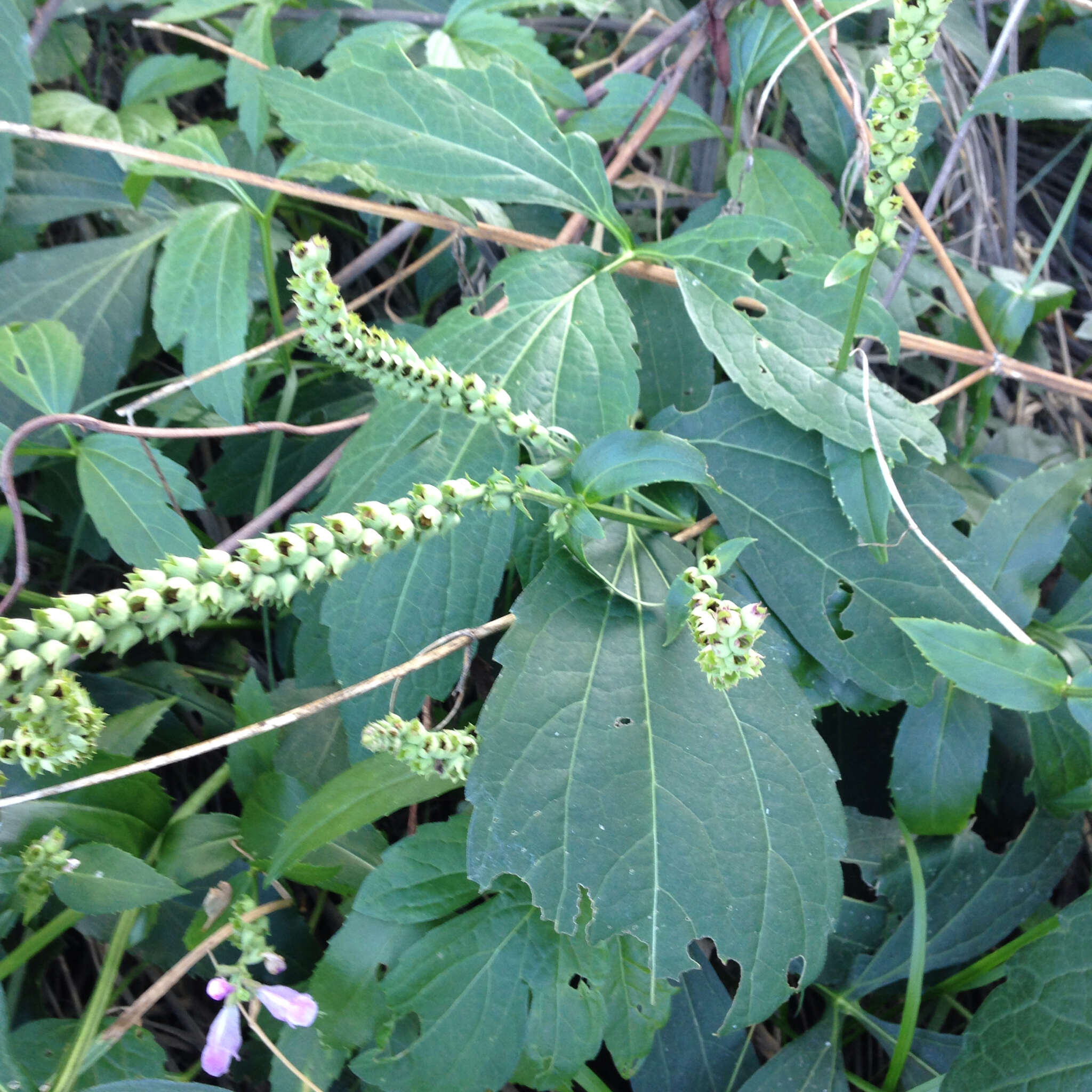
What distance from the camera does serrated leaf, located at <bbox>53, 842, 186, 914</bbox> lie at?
47.4 inches

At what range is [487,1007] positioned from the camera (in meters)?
1.20

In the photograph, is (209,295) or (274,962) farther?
(209,295)

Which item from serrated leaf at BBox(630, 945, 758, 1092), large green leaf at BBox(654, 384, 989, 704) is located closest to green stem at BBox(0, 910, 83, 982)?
serrated leaf at BBox(630, 945, 758, 1092)

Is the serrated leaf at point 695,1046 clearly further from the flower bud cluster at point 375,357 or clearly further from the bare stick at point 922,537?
the flower bud cluster at point 375,357

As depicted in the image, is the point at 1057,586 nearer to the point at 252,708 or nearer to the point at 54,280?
the point at 252,708

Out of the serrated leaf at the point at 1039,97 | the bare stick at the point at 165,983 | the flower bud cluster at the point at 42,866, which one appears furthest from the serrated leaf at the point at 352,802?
the serrated leaf at the point at 1039,97

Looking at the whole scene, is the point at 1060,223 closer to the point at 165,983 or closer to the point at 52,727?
the point at 52,727

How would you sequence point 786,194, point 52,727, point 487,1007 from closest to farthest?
point 52,727
point 487,1007
point 786,194

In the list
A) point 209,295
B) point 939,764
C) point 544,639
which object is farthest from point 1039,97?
point 209,295

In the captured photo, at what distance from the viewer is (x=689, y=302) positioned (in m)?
1.39

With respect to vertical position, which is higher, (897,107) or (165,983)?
(897,107)

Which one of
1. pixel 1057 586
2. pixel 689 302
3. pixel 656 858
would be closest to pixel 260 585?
pixel 656 858

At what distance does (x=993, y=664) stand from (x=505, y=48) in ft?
4.79

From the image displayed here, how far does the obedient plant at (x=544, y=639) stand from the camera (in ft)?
3.71
